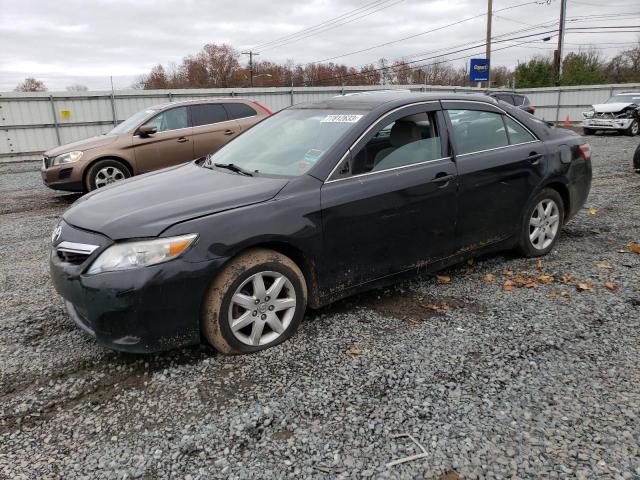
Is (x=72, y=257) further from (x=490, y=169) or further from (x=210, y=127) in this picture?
(x=210, y=127)

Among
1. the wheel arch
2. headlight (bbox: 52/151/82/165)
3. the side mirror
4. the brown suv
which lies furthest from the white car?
headlight (bbox: 52/151/82/165)

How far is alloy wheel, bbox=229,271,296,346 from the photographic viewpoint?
3.08 metres

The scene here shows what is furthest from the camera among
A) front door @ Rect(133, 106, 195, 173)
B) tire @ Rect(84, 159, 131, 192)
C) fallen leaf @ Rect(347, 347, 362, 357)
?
front door @ Rect(133, 106, 195, 173)

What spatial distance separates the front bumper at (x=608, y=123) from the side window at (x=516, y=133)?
17373mm

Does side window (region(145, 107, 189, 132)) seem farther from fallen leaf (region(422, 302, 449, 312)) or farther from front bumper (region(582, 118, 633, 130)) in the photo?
Answer: front bumper (region(582, 118, 633, 130))

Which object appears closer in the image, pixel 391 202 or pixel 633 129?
pixel 391 202

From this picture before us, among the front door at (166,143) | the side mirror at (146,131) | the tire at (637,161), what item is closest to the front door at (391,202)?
the side mirror at (146,131)

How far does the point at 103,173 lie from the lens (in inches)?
341

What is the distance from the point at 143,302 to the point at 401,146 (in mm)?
2197

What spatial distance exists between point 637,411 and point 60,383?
3171 mm

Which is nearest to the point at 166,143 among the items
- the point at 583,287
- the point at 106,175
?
the point at 106,175

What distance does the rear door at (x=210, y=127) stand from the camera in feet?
30.6

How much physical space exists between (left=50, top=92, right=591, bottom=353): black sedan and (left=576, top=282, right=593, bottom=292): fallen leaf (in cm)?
66

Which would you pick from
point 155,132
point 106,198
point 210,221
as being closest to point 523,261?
point 210,221
